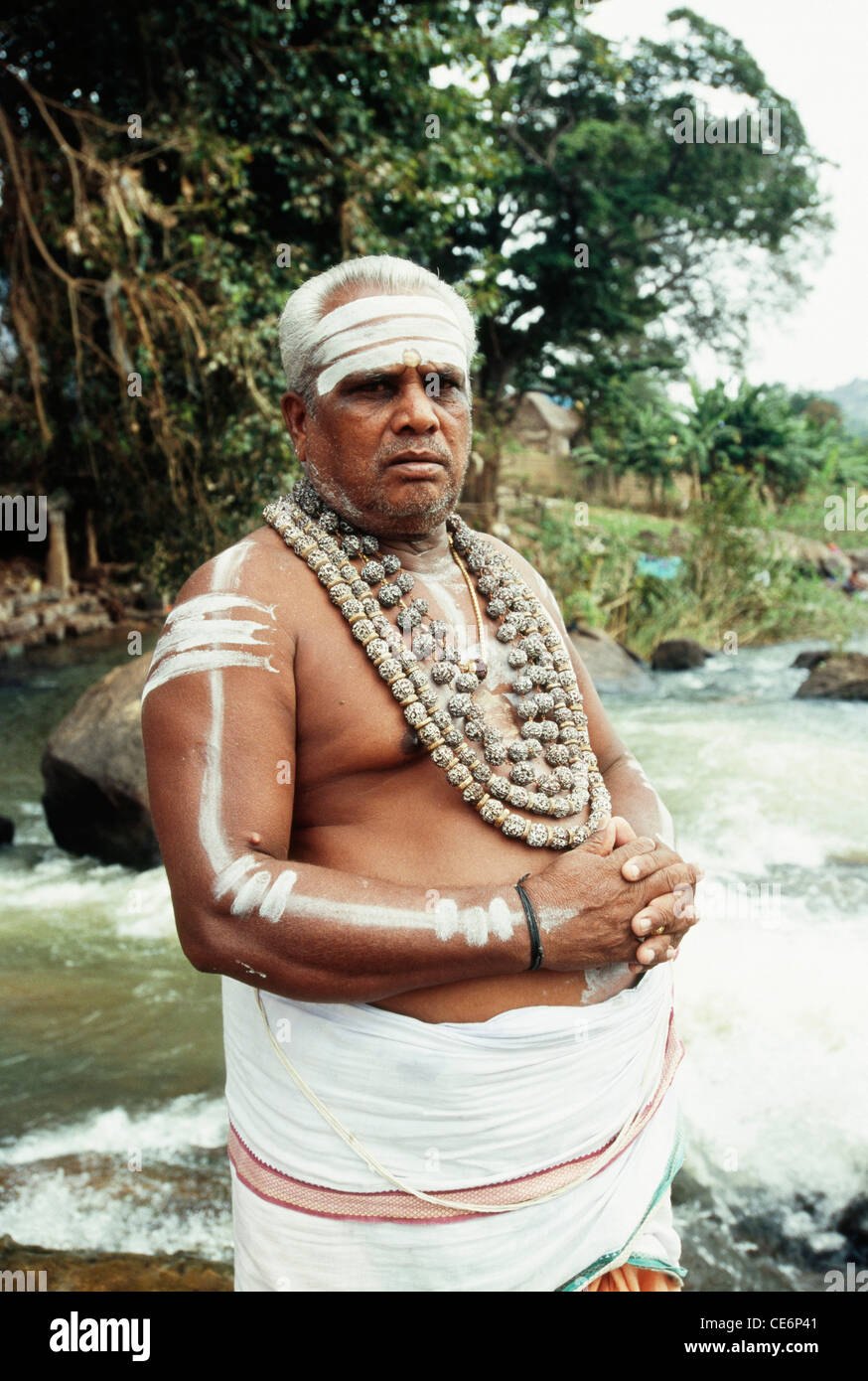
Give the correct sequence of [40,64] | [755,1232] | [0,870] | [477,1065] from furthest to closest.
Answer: [40,64]
[0,870]
[755,1232]
[477,1065]

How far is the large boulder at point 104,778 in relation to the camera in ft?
20.0

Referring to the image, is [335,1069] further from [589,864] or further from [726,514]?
[726,514]

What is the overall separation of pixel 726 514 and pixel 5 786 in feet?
32.6

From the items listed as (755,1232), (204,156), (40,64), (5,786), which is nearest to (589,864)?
(755,1232)

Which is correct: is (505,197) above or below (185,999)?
above

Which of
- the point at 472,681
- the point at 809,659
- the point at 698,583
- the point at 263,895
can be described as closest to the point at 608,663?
the point at 809,659

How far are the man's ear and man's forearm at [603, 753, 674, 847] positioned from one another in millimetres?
928

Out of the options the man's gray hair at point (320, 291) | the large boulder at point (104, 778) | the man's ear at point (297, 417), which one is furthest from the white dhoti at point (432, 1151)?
the large boulder at point (104, 778)

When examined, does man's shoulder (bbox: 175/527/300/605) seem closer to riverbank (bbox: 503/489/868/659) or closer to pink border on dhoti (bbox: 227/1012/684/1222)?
pink border on dhoti (bbox: 227/1012/684/1222)

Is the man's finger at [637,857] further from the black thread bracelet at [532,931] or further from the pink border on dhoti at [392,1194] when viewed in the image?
the pink border on dhoti at [392,1194]

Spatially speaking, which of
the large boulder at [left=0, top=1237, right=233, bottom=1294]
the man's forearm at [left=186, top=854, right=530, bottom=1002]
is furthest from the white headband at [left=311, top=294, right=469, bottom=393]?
the large boulder at [left=0, top=1237, right=233, bottom=1294]

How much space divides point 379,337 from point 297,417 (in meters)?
0.23

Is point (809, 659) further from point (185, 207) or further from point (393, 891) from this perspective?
point (393, 891)

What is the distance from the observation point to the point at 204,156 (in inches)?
326
